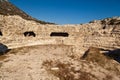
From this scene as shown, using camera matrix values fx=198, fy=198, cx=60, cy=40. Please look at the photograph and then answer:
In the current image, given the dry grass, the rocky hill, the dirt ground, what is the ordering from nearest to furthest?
1. the dirt ground
2. the dry grass
3. the rocky hill

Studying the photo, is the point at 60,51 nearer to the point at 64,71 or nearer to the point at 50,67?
the point at 50,67

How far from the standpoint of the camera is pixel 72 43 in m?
36.5

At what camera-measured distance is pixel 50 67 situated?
23.9 m

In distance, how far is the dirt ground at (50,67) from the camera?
21.3 metres

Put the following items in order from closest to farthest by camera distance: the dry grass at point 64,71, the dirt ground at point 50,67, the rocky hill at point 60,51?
the dirt ground at point 50,67, the dry grass at point 64,71, the rocky hill at point 60,51

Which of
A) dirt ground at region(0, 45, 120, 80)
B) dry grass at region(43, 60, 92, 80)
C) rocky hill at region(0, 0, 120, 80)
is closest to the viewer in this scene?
dirt ground at region(0, 45, 120, 80)

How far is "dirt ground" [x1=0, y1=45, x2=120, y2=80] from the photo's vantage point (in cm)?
2128

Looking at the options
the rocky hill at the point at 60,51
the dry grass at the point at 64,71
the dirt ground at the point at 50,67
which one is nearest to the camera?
the dirt ground at the point at 50,67

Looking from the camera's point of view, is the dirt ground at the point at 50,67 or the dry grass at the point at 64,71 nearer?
the dirt ground at the point at 50,67

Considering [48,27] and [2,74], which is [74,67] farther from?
[48,27]

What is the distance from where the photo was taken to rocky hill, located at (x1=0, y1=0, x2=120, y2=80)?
2247 cm

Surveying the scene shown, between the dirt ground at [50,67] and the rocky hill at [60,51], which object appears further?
the rocky hill at [60,51]

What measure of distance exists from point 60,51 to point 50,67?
26.0 ft

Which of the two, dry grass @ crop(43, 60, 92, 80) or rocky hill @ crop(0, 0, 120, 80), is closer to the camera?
dry grass @ crop(43, 60, 92, 80)
